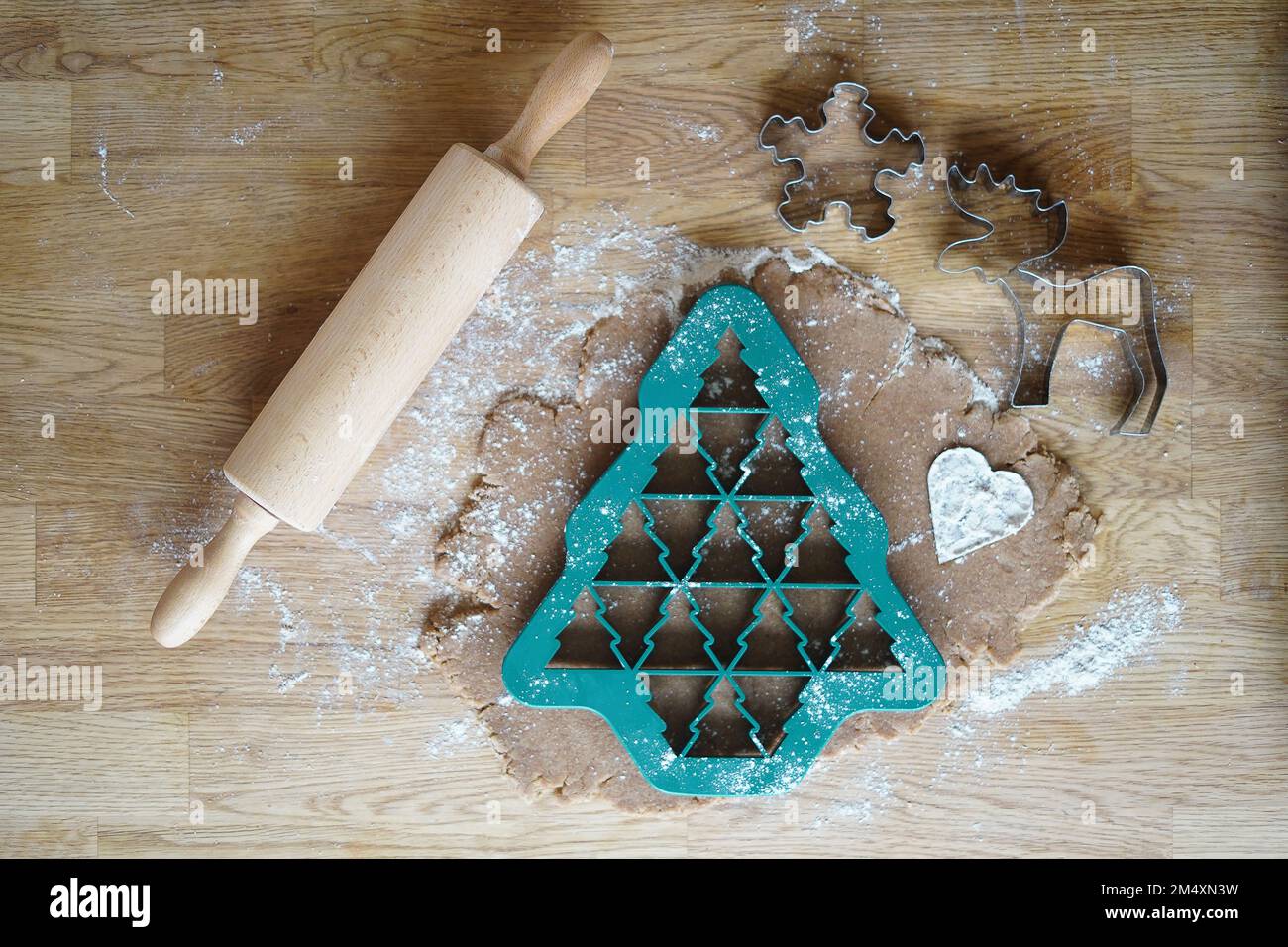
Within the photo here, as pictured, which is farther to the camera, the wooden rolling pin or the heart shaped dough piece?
the heart shaped dough piece

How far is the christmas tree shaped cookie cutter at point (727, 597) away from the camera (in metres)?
1.55

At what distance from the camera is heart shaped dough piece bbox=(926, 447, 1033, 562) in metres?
1.62

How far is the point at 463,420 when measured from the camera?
1635 millimetres

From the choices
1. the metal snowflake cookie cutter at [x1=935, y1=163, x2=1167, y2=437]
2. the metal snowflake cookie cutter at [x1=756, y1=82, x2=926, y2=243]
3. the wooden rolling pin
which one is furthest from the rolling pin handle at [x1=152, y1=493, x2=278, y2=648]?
the metal snowflake cookie cutter at [x1=935, y1=163, x2=1167, y2=437]

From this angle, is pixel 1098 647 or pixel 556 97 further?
pixel 1098 647

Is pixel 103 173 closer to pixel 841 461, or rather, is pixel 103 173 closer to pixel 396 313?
pixel 396 313

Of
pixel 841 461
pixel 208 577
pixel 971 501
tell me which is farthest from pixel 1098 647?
pixel 208 577

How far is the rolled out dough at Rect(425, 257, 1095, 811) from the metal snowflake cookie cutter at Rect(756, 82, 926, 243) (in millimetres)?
91

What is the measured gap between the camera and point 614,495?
5.11 ft

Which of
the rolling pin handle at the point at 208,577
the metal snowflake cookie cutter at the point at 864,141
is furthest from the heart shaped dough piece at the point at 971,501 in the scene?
the rolling pin handle at the point at 208,577

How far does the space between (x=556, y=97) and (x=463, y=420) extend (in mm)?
594

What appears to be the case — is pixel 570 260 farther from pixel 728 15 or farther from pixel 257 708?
pixel 257 708

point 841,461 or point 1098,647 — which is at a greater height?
point 841,461

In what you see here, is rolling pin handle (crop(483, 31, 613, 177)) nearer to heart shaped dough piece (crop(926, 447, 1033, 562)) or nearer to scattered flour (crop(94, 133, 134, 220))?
scattered flour (crop(94, 133, 134, 220))
